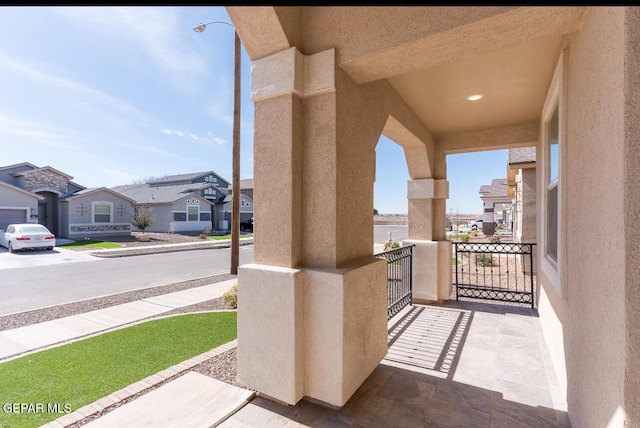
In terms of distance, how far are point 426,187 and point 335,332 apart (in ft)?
14.2

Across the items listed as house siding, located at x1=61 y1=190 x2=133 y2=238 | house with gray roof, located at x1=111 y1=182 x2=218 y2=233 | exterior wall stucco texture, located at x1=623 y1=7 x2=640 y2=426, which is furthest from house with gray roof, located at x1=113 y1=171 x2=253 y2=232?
exterior wall stucco texture, located at x1=623 y1=7 x2=640 y2=426

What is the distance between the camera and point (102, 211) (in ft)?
75.5

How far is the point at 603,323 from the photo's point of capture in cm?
168

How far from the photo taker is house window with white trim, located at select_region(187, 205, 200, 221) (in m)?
28.3

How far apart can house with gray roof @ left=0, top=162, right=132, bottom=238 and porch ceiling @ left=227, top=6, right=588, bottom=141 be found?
25069mm

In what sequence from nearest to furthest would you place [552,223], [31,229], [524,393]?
[524,393] < [552,223] < [31,229]

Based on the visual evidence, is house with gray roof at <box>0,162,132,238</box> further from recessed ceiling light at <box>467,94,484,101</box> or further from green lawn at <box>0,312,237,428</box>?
recessed ceiling light at <box>467,94,484,101</box>

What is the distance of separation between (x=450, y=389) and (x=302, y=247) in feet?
6.99

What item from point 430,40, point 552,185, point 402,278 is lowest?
point 402,278

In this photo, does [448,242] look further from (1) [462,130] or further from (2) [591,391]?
(2) [591,391]

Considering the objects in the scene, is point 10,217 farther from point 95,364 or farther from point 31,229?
point 95,364

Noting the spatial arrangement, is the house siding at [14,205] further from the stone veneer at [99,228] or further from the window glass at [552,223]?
the window glass at [552,223]

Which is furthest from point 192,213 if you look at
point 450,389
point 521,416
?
point 521,416

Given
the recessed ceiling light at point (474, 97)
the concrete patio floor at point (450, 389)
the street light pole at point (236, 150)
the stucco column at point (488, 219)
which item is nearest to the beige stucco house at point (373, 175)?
the concrete patio floor at point (450, 389)
